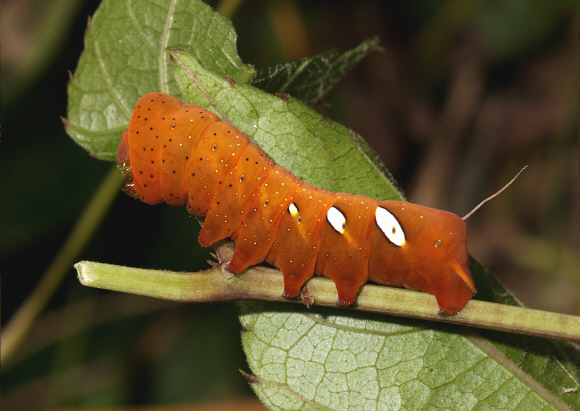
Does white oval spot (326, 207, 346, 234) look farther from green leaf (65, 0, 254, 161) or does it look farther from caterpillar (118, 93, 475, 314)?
green leaf (65, 0, 254, 161)

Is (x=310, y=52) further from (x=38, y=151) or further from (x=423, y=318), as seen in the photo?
(x=423, y=318)

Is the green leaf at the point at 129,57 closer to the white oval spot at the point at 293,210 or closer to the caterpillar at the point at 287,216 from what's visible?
the caterpillar at the point at 287,216

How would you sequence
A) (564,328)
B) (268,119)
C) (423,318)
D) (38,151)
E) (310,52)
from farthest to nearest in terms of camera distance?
(310,52), (38,151), (268,119), (423,318), (564,328)

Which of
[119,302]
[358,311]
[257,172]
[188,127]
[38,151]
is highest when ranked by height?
[188,127]

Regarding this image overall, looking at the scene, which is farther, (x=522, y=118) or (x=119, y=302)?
(x=522, y=118)

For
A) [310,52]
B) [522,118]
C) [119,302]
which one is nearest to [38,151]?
[119,302]

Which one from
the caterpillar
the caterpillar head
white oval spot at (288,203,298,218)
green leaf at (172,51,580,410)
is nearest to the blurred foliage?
the caterpillar


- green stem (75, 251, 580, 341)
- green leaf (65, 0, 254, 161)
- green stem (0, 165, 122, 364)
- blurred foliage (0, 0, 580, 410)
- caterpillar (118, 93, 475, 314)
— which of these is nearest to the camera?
green stem (75, 251, 580, 341)
